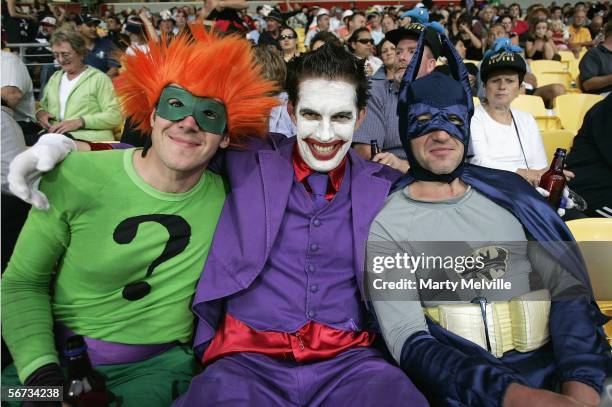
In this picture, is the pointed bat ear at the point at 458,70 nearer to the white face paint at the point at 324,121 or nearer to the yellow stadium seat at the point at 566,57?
the white face paint at the point at 324,121

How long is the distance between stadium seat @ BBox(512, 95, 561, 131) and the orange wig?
3.58 metres

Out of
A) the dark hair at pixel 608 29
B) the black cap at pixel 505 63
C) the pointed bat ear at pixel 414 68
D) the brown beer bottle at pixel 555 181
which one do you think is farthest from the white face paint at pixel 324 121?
the dark hair at pixel 608 29

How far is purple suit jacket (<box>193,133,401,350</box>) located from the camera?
70.4 inches

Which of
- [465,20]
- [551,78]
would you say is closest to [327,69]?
[551,78]

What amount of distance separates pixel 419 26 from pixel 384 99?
506 mm

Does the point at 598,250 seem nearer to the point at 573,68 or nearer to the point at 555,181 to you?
the point at 555,181

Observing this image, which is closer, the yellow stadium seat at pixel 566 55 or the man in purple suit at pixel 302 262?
the man in purple suit at pixel 302 262

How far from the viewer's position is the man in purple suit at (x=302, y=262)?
67.4 inches

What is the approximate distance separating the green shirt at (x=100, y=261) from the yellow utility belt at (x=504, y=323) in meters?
0.95

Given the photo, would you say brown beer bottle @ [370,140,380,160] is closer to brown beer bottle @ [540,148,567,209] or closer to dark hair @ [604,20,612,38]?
brown beer bottle @ [540,148,567,209]

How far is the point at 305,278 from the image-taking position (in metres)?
1.80

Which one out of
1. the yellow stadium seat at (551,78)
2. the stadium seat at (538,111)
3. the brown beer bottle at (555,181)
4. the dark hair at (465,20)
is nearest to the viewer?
the brown beer bottle at (555,181)

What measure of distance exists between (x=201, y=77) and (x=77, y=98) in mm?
2847

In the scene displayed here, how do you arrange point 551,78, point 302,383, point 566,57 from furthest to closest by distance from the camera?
point 566,57, point 551,78, point 302,383
